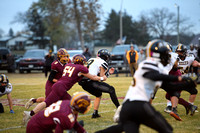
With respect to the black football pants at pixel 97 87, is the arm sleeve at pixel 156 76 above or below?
above

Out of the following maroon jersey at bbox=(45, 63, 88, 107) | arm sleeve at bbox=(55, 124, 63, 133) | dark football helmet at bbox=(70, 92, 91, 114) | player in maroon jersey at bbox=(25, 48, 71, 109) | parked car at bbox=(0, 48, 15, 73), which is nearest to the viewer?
arm sleeve at bbox=(55, 124, 63, 133)

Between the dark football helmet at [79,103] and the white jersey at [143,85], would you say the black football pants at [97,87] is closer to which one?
the dark football helmet at [79,103]

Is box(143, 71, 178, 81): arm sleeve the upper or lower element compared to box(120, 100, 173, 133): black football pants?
upper

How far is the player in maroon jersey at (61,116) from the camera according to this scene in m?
4.38

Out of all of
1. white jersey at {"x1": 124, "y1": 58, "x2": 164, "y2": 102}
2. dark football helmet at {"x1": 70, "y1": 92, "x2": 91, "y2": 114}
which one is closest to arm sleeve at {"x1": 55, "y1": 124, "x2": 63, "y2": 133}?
dark football helmet at {"x1": 70, "y1": 92, "x2": 91, "y2": 114}

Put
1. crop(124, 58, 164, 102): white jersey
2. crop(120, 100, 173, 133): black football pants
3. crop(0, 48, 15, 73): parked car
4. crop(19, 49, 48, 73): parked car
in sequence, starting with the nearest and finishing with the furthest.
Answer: crop(120, 100, 173, 133): black football pants
crop(124, 58, 164, 102): white jersey
crop(19, 49, 48, 73): parked car
crop(0, 48, 15, 73): parked car

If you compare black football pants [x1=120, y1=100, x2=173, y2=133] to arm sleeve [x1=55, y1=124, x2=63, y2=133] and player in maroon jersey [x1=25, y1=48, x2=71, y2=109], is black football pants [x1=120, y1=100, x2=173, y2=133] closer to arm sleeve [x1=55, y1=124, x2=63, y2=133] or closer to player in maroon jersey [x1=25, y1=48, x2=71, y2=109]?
arm sleeve [x1=55, y1=124, x2=63, y2=133]

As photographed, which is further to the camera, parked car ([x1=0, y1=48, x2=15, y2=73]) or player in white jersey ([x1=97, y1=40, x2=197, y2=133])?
parked car ([x1=0, y1=48, x2=15, y2=73])

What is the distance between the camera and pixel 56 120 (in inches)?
174

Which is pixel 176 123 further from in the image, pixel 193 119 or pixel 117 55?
pixel 117 55

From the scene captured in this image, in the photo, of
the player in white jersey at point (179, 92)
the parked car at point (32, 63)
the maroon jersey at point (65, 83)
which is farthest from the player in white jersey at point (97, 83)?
the parked car at point (32, 63)

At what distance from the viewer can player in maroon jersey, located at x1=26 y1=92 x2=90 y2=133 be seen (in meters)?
4.38

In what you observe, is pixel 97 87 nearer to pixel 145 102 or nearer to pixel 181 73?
pixel 181 73

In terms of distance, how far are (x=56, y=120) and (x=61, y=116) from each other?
0.11m
